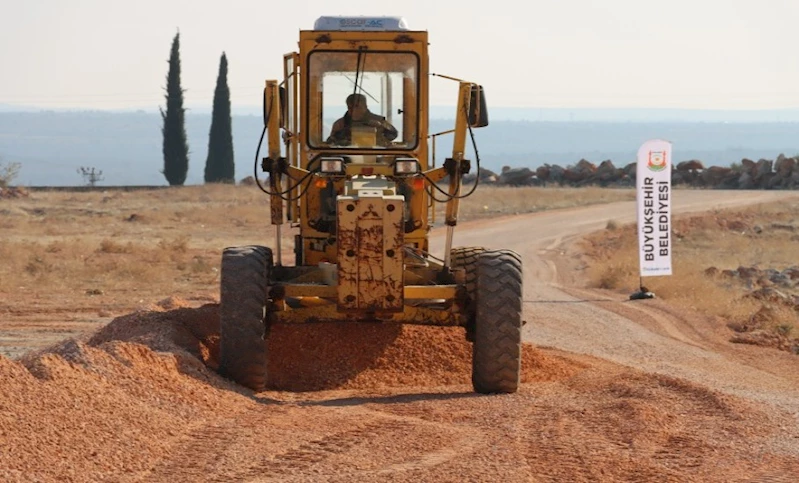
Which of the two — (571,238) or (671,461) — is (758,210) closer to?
(571,238)

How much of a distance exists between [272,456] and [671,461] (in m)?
2.67

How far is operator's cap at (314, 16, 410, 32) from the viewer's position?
500 inches

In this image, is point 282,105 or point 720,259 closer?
point 282,105

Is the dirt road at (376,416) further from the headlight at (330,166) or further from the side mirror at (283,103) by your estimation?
the side mirror at (283,103)

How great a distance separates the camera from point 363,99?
1281cm

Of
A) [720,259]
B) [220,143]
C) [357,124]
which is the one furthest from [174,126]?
[357,124]

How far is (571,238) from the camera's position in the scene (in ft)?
120

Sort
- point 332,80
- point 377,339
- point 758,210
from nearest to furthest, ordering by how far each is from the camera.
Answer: point 332,80 → point 377,339 → point 758,210

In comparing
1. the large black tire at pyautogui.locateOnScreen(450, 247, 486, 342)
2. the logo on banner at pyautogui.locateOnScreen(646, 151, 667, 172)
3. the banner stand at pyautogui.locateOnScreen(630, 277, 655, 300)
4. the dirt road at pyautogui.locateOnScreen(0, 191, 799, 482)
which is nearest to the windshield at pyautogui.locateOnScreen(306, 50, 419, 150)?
the large black tire at pyautogui.locateOnScreen(450, 247, 486, 342)

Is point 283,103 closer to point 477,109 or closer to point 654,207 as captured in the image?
point 477,109

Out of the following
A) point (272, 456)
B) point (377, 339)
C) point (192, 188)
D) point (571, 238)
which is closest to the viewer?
point (272, 456)

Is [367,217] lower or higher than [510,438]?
higher

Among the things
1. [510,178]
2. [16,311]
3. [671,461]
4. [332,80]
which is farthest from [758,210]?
[671,461]

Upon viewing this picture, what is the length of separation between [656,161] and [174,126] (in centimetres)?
4785
